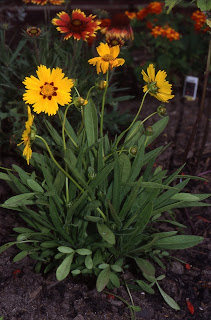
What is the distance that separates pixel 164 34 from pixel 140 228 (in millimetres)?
1731

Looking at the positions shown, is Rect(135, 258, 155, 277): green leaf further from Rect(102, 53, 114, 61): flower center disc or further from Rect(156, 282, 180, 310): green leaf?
Rect(102, 53, 114, 61): flower center disc

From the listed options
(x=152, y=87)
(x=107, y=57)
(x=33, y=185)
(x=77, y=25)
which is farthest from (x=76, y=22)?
(x=33, y=185)

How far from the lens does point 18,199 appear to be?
1444 mm

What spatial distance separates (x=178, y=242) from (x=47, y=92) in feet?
2.18

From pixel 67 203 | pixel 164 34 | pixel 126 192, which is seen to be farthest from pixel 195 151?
pixel 67 203

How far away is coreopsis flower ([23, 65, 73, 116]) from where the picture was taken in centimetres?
130

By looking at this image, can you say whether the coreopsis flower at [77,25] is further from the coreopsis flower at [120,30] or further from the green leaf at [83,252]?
the green leaf at [83,252]

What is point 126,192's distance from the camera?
158cm

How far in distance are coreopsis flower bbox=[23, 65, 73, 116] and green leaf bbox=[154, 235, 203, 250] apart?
594 mm

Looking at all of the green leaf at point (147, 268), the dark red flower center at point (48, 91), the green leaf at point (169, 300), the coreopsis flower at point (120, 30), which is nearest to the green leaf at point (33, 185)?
the dark red flower center at point (48, 91)

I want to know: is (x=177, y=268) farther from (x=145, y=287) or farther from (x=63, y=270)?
(x=63, y=270)

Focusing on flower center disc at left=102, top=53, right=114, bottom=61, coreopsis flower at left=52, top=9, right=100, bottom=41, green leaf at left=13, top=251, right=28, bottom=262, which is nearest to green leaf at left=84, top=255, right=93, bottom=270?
green leaf at left=13, top=251, right=28, bottom=262

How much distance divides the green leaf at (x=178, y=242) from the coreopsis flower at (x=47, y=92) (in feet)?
1.95

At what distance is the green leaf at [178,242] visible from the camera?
153 centimetres
